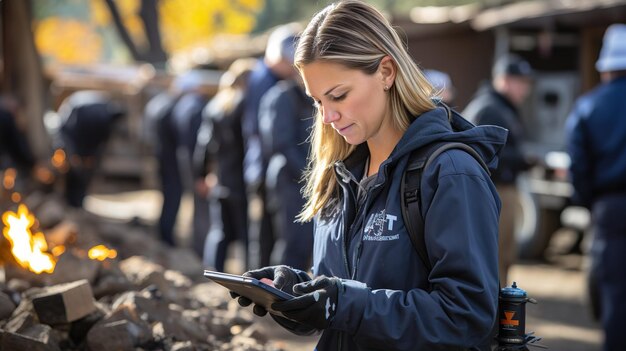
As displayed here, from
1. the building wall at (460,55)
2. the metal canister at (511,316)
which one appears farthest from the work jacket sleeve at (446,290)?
the building wall at (460,55)

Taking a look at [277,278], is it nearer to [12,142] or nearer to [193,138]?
[193,138]

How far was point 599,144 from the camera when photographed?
675 centimetres

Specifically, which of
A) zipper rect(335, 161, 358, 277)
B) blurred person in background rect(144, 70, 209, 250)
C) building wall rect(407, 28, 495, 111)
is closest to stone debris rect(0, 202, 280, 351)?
zipper rect(335, 161, 358, 277)

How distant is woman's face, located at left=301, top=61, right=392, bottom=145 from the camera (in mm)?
2939

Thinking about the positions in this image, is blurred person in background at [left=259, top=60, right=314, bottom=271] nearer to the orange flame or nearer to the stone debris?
the stone debris

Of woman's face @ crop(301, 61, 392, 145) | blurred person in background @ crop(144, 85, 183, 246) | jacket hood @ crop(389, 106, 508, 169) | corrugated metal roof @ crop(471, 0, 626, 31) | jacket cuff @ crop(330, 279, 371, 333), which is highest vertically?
corrugated metal roof @ crop(471, 0, 626, 31)

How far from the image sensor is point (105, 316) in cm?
451

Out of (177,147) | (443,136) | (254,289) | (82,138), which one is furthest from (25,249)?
(82,138)

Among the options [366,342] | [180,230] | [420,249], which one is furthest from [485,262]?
[180,230]

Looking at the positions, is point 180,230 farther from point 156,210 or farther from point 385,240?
point 385,240

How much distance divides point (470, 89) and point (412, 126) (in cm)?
1414

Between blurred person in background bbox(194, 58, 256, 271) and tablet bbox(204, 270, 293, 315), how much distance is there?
6.09m

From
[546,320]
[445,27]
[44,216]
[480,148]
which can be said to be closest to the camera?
[480,148]

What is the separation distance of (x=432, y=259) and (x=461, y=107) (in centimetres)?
1391
